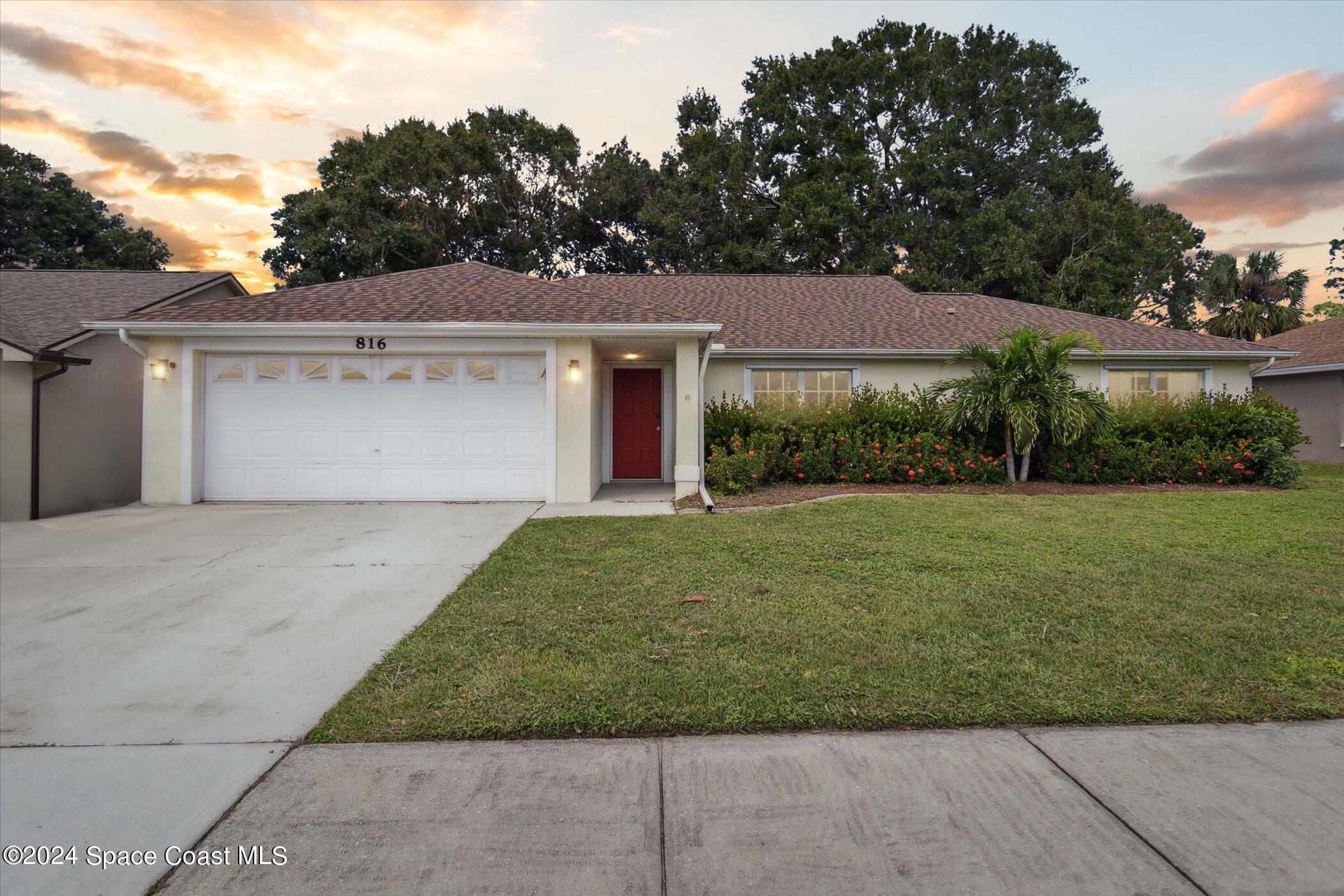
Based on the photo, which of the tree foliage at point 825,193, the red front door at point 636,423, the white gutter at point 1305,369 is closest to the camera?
the red front door at point 636,423

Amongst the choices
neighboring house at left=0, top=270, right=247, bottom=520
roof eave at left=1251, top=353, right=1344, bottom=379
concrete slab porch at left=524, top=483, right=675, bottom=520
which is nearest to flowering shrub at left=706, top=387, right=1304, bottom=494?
concrete slab porch at left=524, top=483, right=675, bottom=520

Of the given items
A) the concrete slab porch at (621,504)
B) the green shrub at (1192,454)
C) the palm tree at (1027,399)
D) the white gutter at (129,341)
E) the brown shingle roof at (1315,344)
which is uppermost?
the brown shingle roof at (1315,344)

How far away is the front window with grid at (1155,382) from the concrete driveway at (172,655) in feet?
41.5

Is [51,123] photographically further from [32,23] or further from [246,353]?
[246,353]

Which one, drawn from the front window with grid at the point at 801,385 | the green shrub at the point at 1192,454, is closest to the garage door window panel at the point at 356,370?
the front window with grid at the point at 801,385

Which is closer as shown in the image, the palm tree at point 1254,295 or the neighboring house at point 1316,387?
the neighboring house at point 1316,387

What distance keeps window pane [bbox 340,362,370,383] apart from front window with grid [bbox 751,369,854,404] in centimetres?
692

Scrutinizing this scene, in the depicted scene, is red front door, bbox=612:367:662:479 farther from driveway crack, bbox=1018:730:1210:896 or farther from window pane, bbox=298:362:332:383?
driveway crack, bbox=1018:730:1210:896

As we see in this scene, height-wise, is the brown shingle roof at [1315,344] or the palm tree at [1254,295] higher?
the palm tree at [1254,295]

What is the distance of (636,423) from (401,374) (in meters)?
4.64

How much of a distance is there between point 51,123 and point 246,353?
8.93m

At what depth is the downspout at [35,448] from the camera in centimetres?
932

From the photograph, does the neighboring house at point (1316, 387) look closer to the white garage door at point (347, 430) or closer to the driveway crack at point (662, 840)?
the white garage door at point (347, 430)

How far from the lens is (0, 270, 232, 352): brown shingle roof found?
10.0 meters
